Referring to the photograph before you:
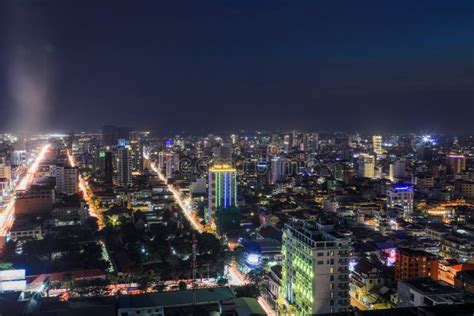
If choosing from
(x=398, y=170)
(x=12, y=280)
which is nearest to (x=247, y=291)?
(x=12, y=280)

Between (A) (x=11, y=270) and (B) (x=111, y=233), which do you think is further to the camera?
(B) (x=111, y=233)

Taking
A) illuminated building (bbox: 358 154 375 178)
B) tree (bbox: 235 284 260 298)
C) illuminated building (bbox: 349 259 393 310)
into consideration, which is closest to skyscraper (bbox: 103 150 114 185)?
illuminated building (bbox: 358 154 375 178)

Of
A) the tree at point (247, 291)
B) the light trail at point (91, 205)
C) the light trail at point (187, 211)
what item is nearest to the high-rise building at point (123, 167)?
the light trail at point (91, 205)

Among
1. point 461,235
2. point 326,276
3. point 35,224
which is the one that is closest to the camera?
point 326,276

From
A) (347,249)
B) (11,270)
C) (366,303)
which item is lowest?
(366,303)

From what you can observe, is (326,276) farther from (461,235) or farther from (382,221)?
(382,221)

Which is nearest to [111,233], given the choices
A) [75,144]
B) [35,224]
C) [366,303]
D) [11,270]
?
[35,224]
